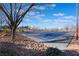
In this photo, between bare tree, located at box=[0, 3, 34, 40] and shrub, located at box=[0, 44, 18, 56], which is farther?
bare tree, located at box=[0, 3, 34, 40]

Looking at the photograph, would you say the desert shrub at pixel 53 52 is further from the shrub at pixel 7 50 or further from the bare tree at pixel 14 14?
the bare tree at pixel 14 14

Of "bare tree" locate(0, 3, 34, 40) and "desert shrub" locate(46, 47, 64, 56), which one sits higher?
"bare tree" locate(0, 3, 34, 40)

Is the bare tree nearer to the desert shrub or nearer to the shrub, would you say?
the shrub

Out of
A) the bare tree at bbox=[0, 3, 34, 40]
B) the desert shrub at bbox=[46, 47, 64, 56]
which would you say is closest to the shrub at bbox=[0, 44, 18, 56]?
the bare tree at bbox=[0, 3, 34, 40]

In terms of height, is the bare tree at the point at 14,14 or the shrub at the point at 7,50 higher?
the bare tree at the point at 14,14

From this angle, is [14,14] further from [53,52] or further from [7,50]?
[53,52]

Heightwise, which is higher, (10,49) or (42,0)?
(42,0)

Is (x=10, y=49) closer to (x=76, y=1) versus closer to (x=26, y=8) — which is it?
(x=26, y=8)

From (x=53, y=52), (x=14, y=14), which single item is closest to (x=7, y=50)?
(x=14, y=14)

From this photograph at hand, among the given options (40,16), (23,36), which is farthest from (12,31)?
(40,16)

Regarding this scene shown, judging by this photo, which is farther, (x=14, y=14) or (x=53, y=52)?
(x=14, y=14)

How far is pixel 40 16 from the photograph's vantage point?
426cm

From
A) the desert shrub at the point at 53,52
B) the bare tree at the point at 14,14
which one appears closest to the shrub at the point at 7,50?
the bare tree at the point at 14,14

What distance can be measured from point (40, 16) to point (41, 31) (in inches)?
8.7
